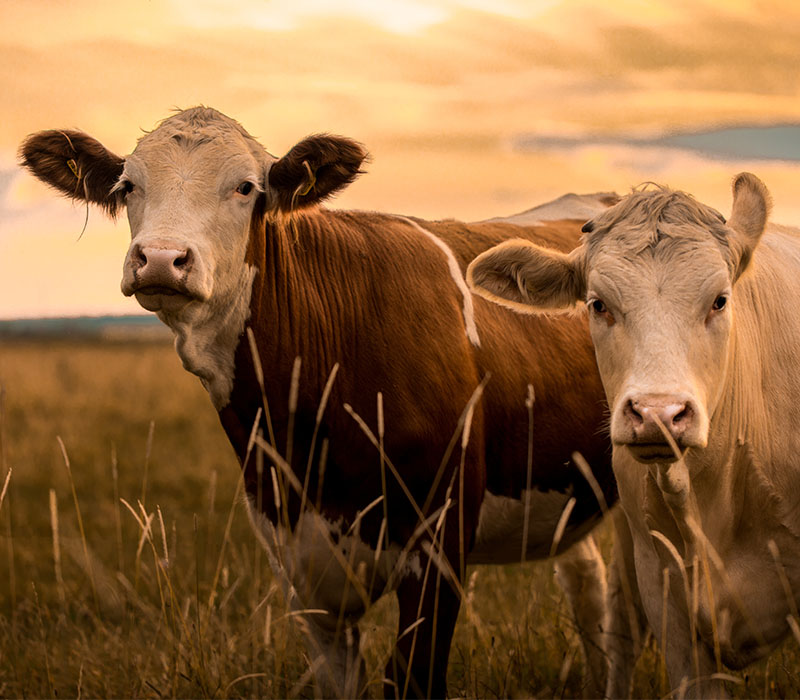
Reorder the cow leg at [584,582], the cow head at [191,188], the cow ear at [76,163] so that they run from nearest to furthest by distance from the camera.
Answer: the cow head at [191,188] < the cow ear at [76,163] < the cow leg at [584,582]

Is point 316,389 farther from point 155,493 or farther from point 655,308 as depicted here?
point 155,493

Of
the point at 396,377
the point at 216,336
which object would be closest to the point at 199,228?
the point at 216,336

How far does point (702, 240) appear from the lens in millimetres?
3506

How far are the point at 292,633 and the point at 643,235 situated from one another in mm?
2797

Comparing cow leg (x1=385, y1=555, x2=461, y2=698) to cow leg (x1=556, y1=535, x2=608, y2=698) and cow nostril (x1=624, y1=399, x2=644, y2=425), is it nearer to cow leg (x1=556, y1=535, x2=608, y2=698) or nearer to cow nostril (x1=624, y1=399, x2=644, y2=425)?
cow nostril (x1=624, y1=399, x2=644, y2=425)

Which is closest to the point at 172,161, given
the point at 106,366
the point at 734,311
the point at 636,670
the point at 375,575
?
the point at 375,575

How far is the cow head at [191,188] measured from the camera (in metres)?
3.88

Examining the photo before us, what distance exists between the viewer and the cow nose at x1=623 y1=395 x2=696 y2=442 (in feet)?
9.53

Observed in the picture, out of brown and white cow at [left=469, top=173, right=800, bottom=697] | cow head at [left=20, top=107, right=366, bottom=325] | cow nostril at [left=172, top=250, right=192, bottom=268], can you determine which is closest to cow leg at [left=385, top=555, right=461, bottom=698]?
brown and white cow at [left=469, top=173, right=800, bottom=697]

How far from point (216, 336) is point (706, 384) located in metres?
2.08

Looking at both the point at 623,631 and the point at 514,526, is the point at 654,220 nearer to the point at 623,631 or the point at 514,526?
the point at 514,526

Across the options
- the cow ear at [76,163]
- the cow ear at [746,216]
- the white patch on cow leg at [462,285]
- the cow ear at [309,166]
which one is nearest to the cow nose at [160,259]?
the cow ear at [309,166]

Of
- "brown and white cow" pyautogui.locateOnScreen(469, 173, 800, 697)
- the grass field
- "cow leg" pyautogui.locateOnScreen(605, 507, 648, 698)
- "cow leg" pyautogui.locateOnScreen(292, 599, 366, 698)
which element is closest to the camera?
"brown and white cow" pyautogui.locateOnScreen(469, 173, 800, 697)

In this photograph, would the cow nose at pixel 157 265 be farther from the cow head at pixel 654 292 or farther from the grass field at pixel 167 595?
the cow head at pixel 654 292
